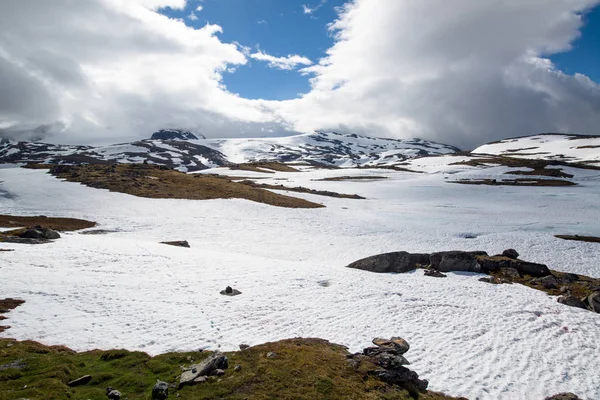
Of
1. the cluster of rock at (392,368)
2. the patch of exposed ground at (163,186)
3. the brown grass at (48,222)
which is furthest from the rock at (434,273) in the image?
the brown grass at (48,222)

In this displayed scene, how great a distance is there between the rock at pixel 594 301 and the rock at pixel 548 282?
407 centimetres

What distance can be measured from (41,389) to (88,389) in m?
1.23

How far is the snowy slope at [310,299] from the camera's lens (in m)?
15.5

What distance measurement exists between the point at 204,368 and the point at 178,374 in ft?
3.27

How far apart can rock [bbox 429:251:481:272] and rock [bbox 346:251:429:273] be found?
7.13 feet

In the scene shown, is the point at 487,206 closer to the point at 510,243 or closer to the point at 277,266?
the point at 510,243

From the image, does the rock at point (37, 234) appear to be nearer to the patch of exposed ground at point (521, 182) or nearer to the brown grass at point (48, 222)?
the brown grass at point (48, 222)

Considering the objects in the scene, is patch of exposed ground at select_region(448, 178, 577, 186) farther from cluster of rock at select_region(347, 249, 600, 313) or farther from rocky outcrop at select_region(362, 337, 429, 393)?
rocky outcrop at select_region(362, 337, 429, 393)

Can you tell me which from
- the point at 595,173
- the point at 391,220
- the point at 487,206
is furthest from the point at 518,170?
the point at 391,220

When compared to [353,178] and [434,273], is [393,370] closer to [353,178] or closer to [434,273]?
[434,273]

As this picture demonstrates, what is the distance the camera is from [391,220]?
184ft

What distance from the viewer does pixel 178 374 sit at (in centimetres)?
1171

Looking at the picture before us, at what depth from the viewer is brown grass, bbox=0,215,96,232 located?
40.4 m

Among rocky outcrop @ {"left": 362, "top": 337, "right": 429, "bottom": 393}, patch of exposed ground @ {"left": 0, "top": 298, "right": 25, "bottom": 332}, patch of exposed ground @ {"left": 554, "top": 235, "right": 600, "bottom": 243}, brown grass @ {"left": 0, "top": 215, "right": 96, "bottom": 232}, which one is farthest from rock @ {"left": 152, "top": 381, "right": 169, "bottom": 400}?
patch of exposed ground @ {"left": 554, "top": 235, "right": 600, "bottom": 243}
